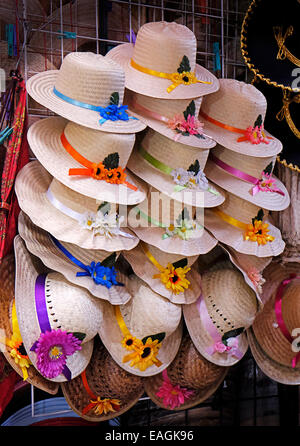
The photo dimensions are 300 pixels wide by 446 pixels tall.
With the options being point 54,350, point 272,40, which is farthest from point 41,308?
point 272,40

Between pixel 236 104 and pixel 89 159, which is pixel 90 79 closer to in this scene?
pixel 89 159

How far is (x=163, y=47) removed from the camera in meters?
1.72

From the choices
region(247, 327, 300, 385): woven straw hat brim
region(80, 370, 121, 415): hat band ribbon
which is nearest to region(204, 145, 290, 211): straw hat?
region(247, 327, 300, 385): woven straw hat brim

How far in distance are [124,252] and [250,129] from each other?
25.3 inches

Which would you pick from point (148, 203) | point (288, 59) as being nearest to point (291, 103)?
point (288, 59)

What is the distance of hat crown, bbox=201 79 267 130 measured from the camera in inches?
74.7

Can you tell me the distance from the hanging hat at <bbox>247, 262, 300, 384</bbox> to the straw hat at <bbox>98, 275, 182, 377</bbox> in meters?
0.48

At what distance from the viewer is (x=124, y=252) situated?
6.17ft

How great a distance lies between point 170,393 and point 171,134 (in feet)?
3.34

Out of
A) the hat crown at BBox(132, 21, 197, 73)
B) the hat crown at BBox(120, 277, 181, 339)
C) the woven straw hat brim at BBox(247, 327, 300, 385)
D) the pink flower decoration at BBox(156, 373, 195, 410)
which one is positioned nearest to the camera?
the hat crown at BBox(132, 21, 197, 73)

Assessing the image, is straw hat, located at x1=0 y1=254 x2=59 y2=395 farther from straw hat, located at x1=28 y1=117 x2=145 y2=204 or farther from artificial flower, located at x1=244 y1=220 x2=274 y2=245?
artificial flower, located at x1=244 y1=220 x2=274 y2=245

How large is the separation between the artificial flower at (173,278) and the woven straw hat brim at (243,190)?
35cm

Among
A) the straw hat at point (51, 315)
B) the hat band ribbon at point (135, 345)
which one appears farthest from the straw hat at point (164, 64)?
the hat band ribbon at point (135, 345)

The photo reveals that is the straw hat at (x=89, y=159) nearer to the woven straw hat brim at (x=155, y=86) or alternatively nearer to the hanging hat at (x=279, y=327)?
the woven straw hat brim at (x=155, y=86)
